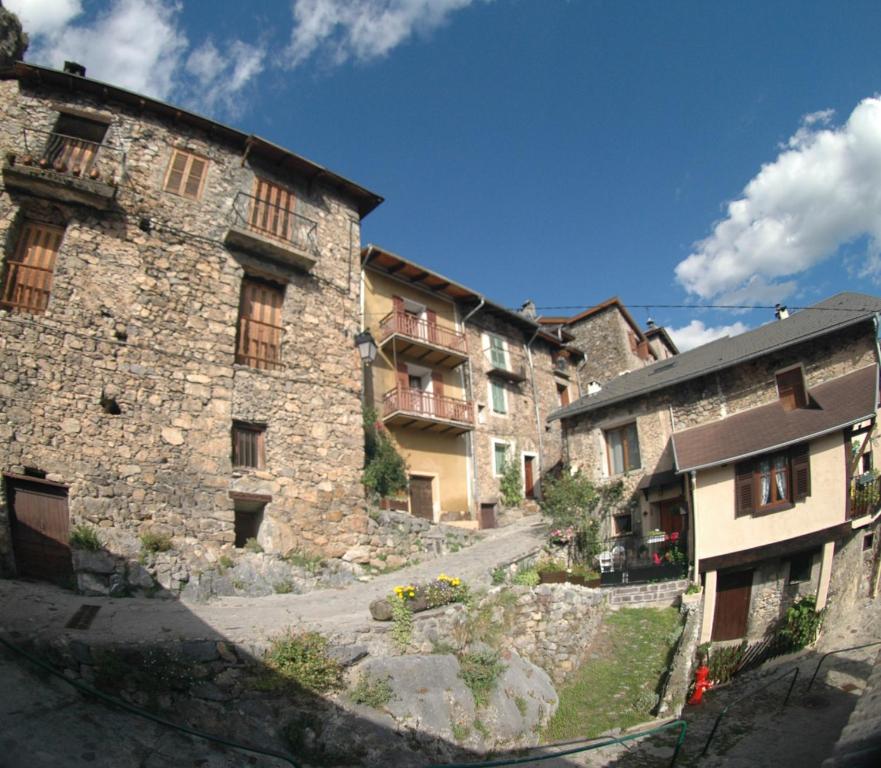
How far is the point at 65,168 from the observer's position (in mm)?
11828

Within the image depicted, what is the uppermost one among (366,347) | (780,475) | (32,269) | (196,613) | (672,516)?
(32,269)

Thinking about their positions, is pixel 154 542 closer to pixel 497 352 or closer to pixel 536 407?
pixel 497 352

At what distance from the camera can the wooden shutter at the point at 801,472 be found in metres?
12.9

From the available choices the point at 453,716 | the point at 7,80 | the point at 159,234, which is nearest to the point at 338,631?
the point at 453,716

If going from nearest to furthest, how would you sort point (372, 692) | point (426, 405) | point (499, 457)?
point (372, 692), point (426, 405), point (499, 457)

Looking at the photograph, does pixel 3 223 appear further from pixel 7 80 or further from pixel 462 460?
pixel 462 460

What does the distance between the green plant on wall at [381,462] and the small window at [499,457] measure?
195 inches

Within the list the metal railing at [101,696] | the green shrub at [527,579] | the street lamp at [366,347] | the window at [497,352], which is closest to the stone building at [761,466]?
the green shrub at [527,579]

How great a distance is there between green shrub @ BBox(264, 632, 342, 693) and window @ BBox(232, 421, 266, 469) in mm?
5651

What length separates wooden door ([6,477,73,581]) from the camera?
9.45m

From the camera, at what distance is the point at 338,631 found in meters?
8.34

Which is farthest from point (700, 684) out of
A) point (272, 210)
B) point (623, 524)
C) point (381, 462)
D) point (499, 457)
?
point (272, 210)

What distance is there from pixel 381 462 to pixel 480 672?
8259mm

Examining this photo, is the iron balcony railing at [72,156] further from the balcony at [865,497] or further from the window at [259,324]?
the balcony at [865,497]
